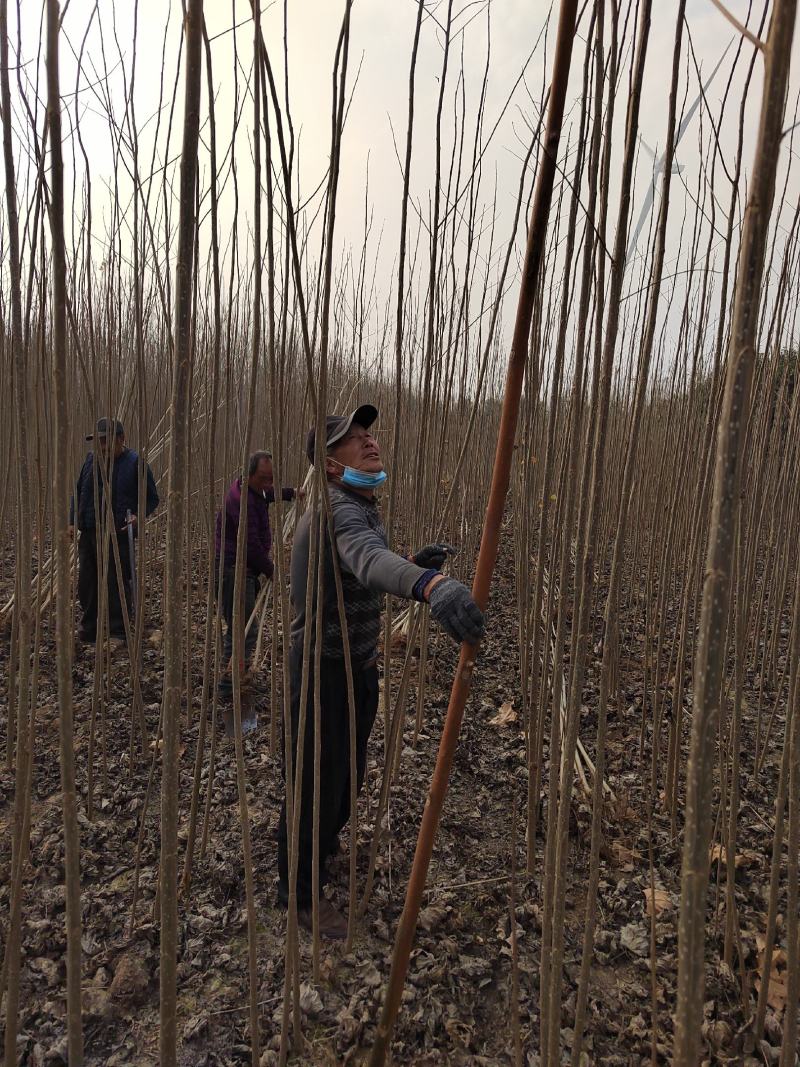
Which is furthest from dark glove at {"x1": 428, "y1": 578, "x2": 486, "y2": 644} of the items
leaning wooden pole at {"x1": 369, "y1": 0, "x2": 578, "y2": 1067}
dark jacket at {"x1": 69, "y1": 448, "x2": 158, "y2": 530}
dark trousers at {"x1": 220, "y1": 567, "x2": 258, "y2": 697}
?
dark jacket at {"x1": 69, "y1": 448, "x2": 158, "y2": 530}

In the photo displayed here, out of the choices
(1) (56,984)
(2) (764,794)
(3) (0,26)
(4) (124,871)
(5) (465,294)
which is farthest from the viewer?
(2) (764,794)

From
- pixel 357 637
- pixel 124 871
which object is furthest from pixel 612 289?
pixel 124 871

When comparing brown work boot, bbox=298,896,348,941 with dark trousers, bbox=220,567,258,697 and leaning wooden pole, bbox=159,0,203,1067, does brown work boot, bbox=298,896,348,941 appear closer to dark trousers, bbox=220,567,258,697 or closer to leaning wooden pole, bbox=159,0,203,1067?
leaning wooden pole, bbox=159,0,203,1067

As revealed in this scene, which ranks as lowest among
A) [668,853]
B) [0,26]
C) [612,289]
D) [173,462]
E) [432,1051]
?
[432,1051]

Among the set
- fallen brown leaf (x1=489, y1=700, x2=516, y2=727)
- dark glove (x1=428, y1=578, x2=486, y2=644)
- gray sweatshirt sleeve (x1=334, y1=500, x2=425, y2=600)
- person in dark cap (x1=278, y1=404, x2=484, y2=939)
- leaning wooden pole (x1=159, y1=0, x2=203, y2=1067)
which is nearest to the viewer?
leaning wooden pole (x1=159, y1=0, x2=203, y2=1067)

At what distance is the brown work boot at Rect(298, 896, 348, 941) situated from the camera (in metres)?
1.38

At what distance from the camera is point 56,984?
1.24 meters

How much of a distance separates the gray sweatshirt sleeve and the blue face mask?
7 cm

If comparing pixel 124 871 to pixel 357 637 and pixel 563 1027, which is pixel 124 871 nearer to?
pixel 357 637

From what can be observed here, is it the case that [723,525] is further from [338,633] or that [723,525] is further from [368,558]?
[338,633]

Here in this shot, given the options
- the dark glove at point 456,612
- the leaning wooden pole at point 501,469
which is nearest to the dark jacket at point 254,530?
the dark glove at point 456,612

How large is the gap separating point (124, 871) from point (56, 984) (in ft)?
0.99

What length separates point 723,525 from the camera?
1.07 feet

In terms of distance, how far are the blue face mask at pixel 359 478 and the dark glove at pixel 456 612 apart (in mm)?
439
